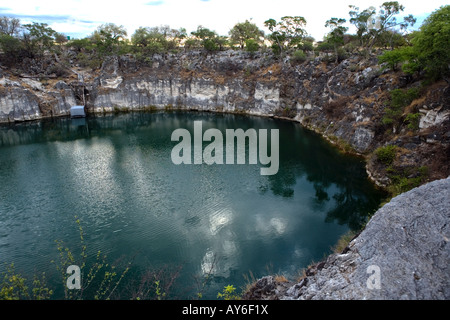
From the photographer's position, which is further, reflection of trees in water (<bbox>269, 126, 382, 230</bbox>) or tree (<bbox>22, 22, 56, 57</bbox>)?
tree (<bbox>22, 22, 56, 57</bbox>)

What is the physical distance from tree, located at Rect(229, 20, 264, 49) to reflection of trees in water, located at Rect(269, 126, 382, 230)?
42926 mm

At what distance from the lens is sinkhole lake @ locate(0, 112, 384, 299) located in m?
21.7

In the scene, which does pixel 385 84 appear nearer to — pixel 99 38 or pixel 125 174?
pixel 125 174

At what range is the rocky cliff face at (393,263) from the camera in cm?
1310

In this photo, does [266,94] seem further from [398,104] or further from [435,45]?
[435,45]

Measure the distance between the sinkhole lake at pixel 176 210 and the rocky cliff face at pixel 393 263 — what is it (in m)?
4.96

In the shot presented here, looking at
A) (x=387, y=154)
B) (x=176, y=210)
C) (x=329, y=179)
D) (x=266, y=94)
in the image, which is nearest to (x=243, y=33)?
(x=266, y=94)

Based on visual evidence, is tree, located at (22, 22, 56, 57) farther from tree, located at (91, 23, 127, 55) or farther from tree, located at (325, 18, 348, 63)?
tree, located at (325, 18, 348, 63)

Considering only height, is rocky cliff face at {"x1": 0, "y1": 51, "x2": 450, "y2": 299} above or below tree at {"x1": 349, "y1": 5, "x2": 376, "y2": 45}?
below

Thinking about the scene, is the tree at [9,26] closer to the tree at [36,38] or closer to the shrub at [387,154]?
the tree at [36,38]

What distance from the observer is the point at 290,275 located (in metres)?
20.8

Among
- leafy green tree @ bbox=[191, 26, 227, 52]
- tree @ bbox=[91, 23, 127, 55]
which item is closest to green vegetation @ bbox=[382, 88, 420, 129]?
leafy green tree @ bbox=[191, 26, 227, 52]

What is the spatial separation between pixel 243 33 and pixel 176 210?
65216 mm
